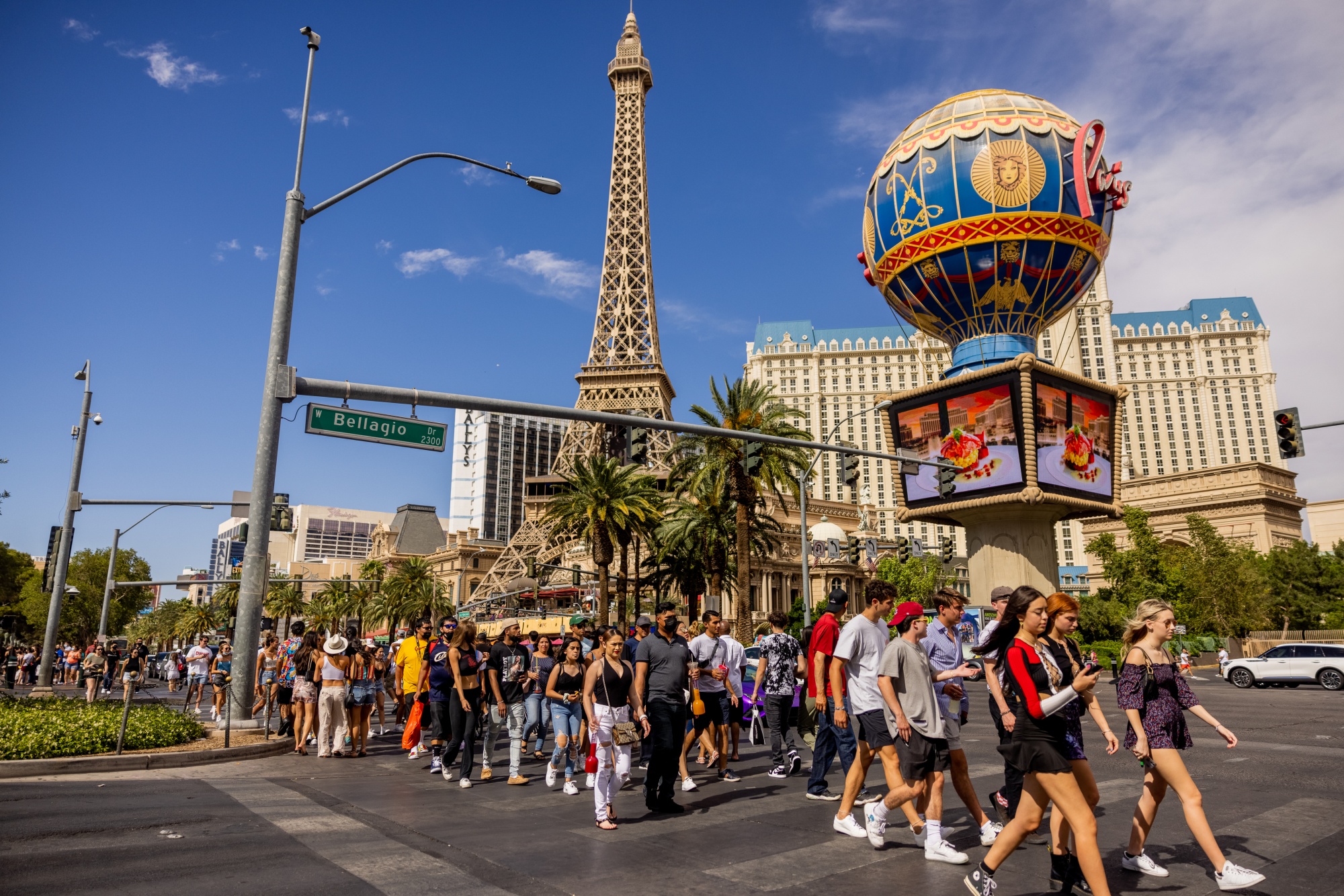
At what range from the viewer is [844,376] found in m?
146

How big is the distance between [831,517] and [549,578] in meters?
37.8

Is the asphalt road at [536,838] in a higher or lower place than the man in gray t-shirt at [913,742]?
lower

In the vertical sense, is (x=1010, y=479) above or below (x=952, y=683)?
above

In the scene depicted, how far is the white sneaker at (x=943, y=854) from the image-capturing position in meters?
6.14

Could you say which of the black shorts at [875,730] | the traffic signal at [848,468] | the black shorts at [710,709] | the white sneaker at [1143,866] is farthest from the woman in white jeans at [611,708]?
the traffic signal at [848,468]

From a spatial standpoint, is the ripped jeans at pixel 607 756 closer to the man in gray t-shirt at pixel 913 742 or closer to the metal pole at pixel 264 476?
the man in gray t-shirt at pixel 913 742

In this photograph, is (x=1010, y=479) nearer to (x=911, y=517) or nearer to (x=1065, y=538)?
(x=911, y=517)

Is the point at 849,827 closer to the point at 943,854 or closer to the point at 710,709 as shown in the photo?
the point at 943,854

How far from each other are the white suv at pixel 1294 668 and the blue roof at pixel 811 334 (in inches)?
4900

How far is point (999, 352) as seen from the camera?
34.6m

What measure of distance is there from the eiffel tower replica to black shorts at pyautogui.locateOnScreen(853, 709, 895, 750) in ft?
188

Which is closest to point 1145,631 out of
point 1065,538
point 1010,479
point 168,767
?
point 168,767

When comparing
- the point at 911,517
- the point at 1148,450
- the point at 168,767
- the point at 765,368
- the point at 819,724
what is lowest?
the point at 168,767

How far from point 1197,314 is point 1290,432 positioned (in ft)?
482
